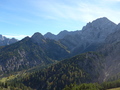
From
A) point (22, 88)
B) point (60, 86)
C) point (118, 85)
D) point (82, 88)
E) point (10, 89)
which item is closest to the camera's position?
point (82, 88)

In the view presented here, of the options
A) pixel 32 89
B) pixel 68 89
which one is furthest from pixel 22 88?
pixel 68 89

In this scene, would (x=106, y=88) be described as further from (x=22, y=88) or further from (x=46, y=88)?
(x=22, y=88)

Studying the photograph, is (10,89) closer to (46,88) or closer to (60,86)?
(46,88)

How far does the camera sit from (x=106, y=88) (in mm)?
130500

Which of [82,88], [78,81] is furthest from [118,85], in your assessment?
[78,81]

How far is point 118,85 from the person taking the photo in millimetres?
129000

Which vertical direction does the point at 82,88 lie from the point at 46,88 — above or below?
above

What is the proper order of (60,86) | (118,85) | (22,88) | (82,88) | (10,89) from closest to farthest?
(82,88) < (118,85) < (10,89) < (22,88) < (60,86)

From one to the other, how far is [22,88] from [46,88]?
117ft

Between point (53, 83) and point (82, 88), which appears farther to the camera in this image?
point (53, 83)

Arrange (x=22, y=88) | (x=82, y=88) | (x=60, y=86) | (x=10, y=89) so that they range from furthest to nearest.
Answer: (x=60, y=86), (x=22, y=88), (x=10, y=89), (x=82, y=88)

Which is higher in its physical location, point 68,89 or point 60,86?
point 68,89

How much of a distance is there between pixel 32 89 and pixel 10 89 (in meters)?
48.8

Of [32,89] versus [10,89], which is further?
[32,89]
